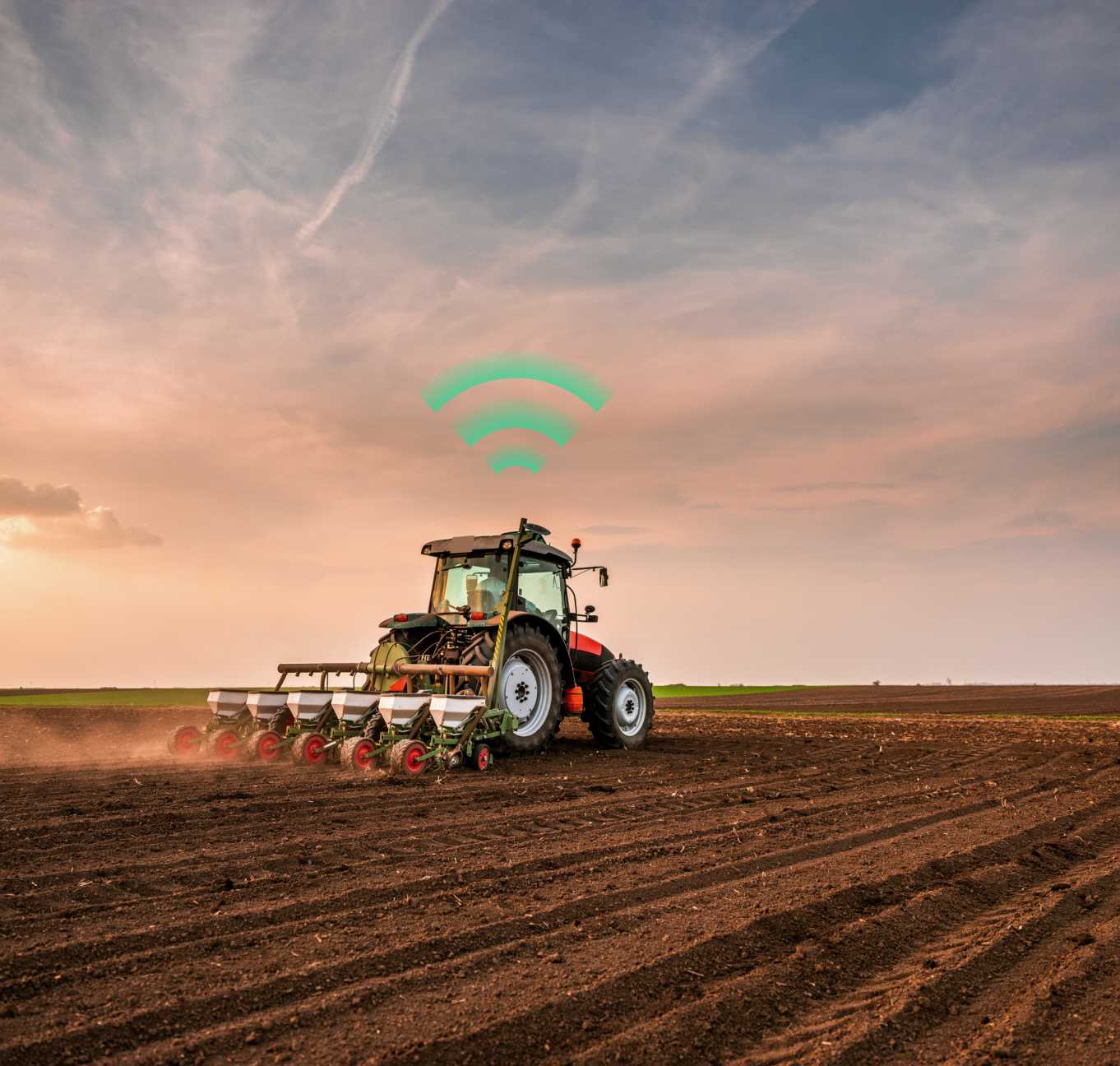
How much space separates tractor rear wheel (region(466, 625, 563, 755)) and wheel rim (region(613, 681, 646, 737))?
159 cm

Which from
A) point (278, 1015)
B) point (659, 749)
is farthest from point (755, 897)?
point (659, 749)

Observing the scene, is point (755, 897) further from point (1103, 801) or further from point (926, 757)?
point (926, 757)

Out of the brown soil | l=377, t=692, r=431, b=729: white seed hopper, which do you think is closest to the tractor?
l=377, t=692, r=431, b=729: white seed hopper

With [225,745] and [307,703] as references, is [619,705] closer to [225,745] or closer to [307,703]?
[307,703]

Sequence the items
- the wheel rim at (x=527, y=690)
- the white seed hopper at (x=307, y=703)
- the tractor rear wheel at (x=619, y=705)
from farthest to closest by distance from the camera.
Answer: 1. the tractor rear wheel at (x=619, y=705)
2. the wheel rim at (x=527, y=690)
3. the white seed hopper at (x=307, y=703)

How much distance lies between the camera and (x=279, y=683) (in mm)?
12430

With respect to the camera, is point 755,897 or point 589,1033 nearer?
point 589,1033

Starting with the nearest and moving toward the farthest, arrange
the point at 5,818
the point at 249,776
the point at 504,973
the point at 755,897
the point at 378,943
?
the point at 504,973, the point at 378,943, the point at 755,897, the point at 5,818, the point at 249,776

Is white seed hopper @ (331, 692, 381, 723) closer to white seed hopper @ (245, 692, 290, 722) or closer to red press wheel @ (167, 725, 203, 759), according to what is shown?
white seed hopper @ (245, 692, 290, 722)

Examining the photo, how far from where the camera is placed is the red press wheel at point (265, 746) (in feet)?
36.4

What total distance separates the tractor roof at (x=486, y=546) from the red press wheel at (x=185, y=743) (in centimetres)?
381

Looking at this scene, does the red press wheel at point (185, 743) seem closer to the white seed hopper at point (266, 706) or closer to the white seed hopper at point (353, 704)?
the white seed hopper at point (266, 706)

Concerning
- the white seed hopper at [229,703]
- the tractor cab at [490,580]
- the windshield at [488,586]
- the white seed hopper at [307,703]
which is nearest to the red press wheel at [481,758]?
the white seed hopper at [307,703]

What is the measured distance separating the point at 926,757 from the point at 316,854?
955 centimetres
